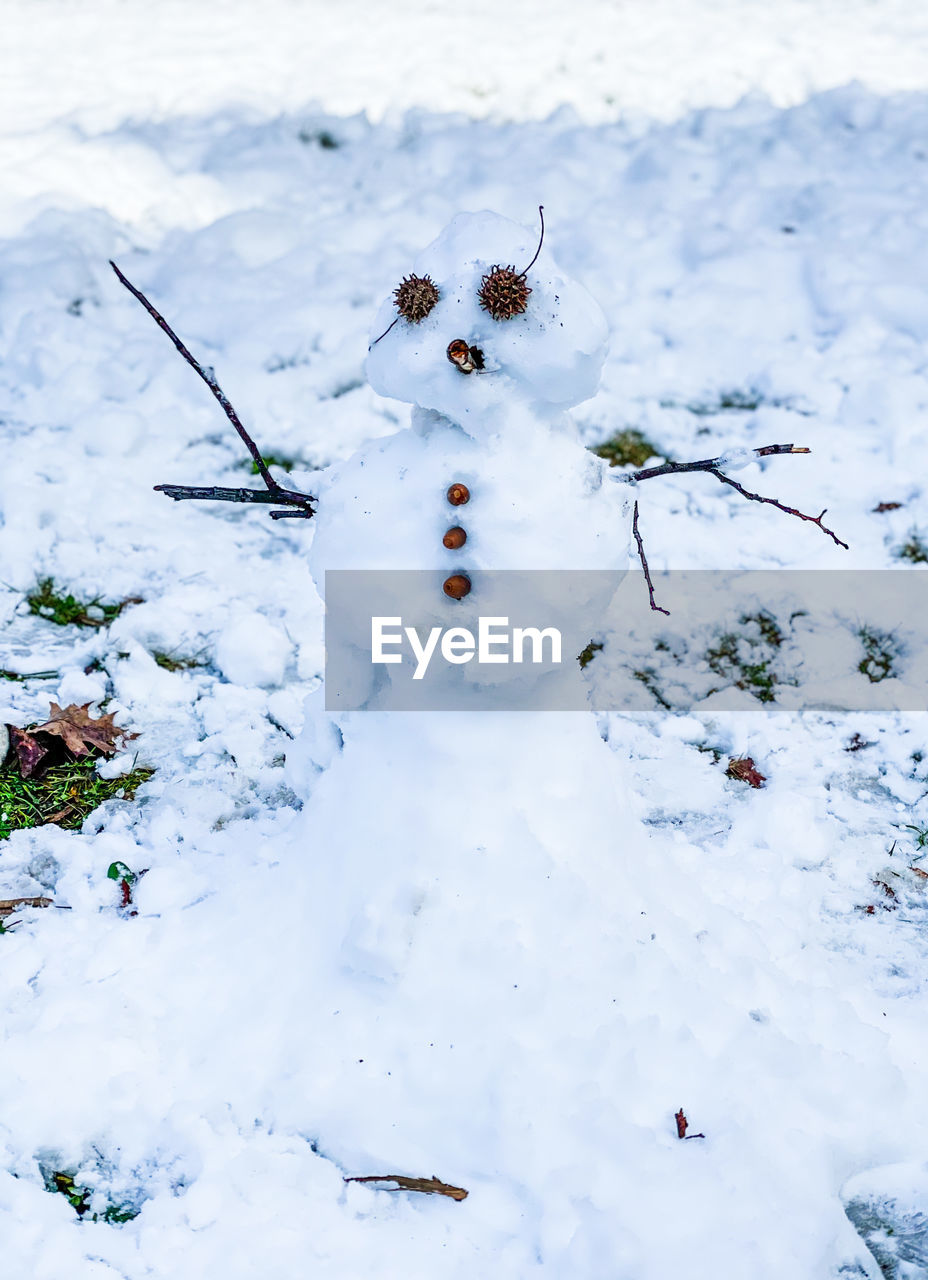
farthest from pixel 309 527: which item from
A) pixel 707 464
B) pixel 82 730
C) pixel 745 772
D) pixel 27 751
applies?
pixel 707 464

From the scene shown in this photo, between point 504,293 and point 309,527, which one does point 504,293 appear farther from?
point 309,527

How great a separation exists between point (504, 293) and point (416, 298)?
149 millimetres

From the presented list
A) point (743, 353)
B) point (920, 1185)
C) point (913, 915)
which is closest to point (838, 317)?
point (743, 353)

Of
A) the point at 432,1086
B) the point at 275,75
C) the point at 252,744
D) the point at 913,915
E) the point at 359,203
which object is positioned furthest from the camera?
the point at 275,75

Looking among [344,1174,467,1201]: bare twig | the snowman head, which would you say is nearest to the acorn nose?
the snowman head

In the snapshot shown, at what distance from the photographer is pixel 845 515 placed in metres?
3.56

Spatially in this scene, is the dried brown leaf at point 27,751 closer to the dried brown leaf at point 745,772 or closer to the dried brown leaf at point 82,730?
the dried brown leaf at point 82,730

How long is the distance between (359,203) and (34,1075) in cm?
414

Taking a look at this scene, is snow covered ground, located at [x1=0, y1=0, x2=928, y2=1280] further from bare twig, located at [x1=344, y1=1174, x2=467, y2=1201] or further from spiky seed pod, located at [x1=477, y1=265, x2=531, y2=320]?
spiky seed pod, located at [x1=477, y1=265, x2=531, y2=320]

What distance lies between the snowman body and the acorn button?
2 centimetres

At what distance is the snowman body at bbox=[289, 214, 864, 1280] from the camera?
1.74 m

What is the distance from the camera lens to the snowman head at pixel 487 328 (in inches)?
68.3

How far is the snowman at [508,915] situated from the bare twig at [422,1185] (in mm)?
18

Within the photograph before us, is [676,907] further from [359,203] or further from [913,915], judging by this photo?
[359,203]
